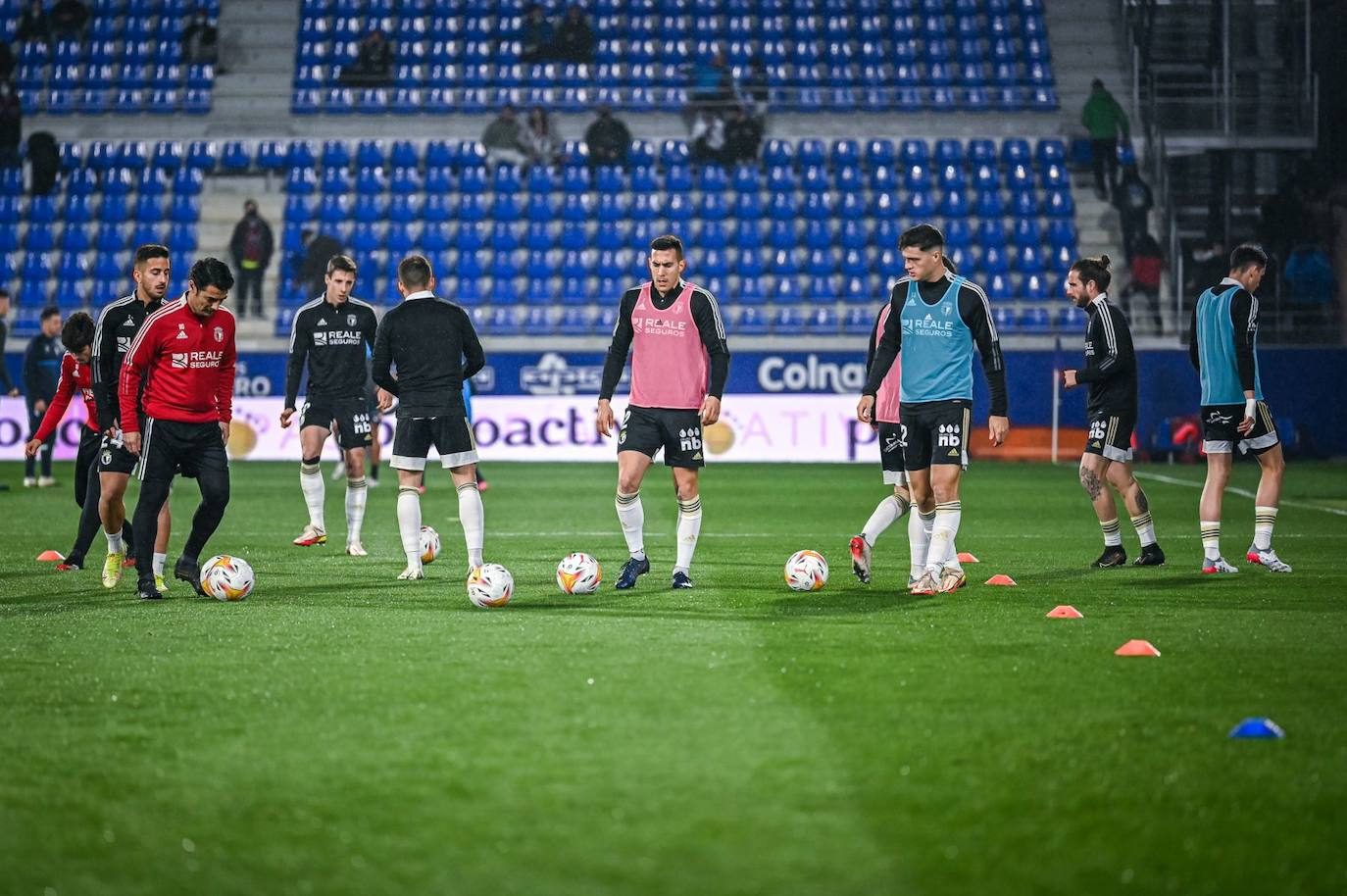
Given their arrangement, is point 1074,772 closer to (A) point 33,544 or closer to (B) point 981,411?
(A) point 33,544

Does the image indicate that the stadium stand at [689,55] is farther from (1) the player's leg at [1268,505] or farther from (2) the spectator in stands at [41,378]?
(1) the player's leg at [1268,505]

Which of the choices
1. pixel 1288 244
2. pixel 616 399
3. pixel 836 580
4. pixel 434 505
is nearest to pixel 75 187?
pixel 616 399

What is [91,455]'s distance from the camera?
11.1 meters

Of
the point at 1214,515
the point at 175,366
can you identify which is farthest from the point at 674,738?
the point at 1214,515

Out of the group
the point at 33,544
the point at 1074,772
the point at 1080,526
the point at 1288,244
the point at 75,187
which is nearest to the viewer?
the point at 1074,772

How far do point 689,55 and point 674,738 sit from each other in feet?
97.8

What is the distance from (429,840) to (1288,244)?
28073 millimetres

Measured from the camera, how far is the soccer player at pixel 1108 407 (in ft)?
35.1

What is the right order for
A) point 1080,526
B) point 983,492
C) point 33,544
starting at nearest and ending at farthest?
point 33,544, point 1080,526, point 983,492

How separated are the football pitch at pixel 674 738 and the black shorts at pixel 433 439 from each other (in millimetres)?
776

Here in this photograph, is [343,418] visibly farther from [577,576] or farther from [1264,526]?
[1264,526]

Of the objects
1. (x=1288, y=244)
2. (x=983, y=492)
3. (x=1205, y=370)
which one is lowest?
(x=983, y=492)

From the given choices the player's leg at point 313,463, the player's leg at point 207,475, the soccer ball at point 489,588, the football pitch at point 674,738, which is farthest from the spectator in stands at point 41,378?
the soccer ball at point 489,588

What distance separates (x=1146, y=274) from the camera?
1127 inches
